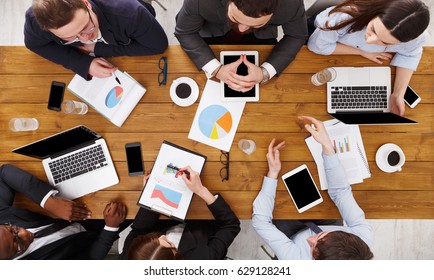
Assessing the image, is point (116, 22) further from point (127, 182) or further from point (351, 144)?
point (351, 144)

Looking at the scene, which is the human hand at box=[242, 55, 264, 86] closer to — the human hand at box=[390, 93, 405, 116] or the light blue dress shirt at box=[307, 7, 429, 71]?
the light blue dress shirt at box=[307, 7, 429, 71]

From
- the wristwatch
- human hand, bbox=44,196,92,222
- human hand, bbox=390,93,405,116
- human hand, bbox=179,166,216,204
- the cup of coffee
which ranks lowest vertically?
human hand, bbox=44,196,92,222

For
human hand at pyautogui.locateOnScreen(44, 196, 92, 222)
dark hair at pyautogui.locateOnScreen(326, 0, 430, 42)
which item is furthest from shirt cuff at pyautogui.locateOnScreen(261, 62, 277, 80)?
human hand at pyautogui.locateOnScreen(44, 196, 92, 222)

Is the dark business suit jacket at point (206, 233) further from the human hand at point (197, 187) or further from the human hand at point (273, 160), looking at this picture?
the human hand at point (273, 160)

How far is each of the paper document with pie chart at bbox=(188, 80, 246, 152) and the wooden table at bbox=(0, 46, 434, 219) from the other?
3 centimetres

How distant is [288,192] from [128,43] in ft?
3.65

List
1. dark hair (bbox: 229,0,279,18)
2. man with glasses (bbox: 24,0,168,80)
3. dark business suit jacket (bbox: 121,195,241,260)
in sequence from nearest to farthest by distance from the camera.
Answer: dark hair (bbox: 229,0,279,18) → man with glasses (bbox: 24,0,168,80) → dark business suit jacket (bbox: 121,195,241,260)

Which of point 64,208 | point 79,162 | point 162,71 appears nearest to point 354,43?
point 162,71

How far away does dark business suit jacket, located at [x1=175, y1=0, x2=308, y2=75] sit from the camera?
154cm

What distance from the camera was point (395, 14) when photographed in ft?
4.49

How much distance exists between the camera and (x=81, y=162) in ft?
5.52

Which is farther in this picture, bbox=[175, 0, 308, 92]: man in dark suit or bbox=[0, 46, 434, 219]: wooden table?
bbox=[0, 46, 434, 219]: wooden table

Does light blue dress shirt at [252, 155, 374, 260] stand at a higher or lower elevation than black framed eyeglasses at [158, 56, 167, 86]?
lower

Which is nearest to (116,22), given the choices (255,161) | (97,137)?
(97,137)
